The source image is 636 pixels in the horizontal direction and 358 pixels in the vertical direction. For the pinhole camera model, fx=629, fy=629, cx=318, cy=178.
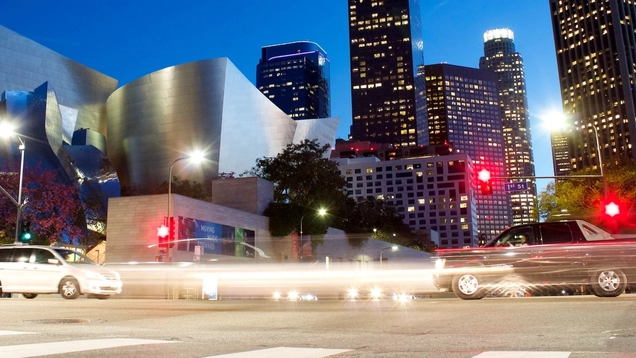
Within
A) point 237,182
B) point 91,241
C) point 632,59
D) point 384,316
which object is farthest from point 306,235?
point 632,59

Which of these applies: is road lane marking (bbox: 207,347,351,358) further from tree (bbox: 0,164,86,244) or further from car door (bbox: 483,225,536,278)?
tree (bbox: 0,164,86,244)

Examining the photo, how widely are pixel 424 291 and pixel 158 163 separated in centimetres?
6153

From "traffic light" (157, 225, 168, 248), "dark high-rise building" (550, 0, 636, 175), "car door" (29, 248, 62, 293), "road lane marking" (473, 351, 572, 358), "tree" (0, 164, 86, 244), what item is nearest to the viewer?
"road lane marking" (473, 351, 572, 358)

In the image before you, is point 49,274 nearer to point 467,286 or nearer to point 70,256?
point 70,256

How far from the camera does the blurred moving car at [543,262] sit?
49.5 ft

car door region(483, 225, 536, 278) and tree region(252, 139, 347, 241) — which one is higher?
tree region(252, 139, 347, 241)

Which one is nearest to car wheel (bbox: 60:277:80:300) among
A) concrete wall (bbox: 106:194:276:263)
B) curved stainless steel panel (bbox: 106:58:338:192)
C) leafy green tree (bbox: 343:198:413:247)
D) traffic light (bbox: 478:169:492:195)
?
concrete wall (bbox: 106:194:276:263)

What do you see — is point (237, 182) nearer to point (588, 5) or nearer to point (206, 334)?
point (206, 334)

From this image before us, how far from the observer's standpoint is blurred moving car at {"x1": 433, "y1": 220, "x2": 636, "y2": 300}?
1508 centimetres

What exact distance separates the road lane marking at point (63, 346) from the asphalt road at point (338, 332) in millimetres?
10

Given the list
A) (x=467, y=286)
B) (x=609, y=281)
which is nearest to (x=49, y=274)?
(x=467, y=286)

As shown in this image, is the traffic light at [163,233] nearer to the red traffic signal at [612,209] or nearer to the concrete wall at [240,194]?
the concrete wall at [240,194]

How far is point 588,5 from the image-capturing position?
639 feet

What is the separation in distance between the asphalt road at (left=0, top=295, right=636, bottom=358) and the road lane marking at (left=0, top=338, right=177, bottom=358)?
0.01m
